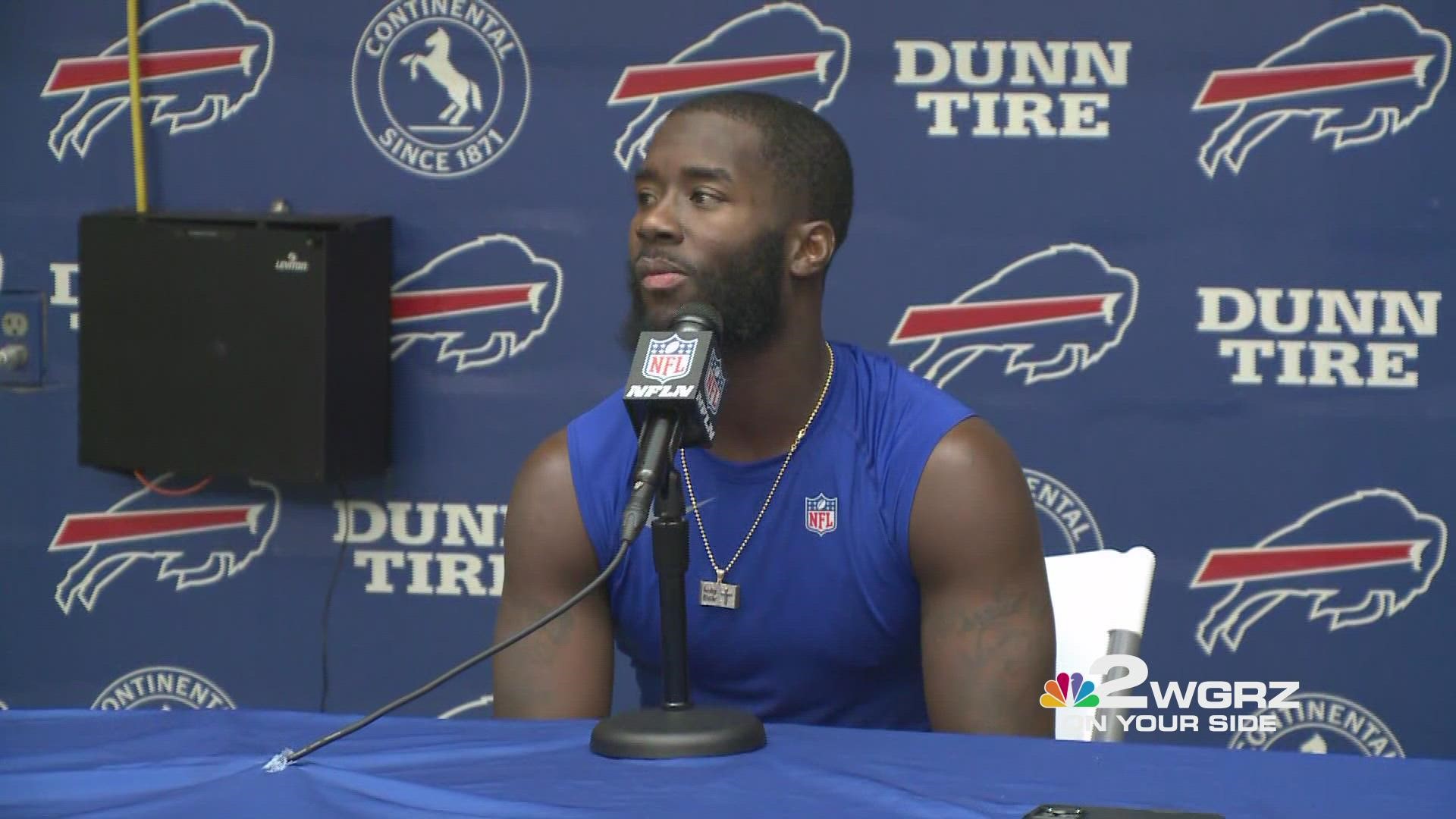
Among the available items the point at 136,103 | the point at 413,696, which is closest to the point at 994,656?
the point at 413,696

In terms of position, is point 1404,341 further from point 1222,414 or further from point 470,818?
point 470,818

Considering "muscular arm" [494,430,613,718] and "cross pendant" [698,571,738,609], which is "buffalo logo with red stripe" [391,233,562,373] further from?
"cross pendant" [698,571,738,609]

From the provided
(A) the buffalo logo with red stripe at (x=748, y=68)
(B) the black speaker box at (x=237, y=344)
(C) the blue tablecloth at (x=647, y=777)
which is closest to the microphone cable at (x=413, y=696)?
(C) the blue tablecloth at (x=647, y=777)

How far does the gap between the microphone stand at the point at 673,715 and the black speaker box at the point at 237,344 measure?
176cm

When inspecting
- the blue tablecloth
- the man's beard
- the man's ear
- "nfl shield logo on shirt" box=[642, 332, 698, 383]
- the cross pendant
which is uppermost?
the man's ear

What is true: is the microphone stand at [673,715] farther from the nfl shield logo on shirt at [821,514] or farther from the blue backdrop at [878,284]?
the blue backdrop at [878,284]

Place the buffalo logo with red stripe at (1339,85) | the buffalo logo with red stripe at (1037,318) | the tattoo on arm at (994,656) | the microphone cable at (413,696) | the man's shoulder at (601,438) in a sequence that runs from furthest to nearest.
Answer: the buffalo logo with red stripe at (1037,318), the buffalo logo with red stripe at (1339,85), the man's shoulder at (601,438), the tattoo on arm at (994,656), the microphone cable at (413,696)

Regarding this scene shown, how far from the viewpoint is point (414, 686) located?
3346 mm

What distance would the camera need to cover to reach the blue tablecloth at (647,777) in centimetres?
135

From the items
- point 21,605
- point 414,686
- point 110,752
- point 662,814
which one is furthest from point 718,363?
point 21,605

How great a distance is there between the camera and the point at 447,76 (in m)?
3.29

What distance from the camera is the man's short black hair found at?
88.2 inches

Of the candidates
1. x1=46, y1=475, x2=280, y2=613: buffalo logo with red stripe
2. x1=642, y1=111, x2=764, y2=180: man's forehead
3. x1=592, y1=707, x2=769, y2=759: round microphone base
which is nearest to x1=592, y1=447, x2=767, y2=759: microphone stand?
x1=592, y1=707, x2=769, y2=759: round microphone base

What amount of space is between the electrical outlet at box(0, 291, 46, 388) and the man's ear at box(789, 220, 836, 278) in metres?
1.81
